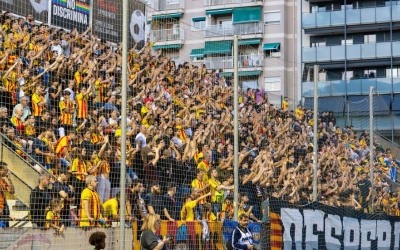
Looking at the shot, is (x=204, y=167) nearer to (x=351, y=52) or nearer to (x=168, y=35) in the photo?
(x=168, y=35)

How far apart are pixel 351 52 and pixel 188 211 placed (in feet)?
121

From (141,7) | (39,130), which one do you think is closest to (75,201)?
(39,130)

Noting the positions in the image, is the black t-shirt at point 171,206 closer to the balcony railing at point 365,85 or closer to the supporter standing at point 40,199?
the supporter standing at point 40,199

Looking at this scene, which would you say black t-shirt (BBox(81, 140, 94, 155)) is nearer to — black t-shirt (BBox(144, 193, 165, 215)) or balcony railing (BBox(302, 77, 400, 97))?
black t-shirt (BBox(144, 193, 165, 215))

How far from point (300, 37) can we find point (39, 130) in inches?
1566

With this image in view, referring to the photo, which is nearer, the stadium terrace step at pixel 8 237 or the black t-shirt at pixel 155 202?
the stadium terrace step at pixel 8 237

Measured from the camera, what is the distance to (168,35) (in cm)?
1371

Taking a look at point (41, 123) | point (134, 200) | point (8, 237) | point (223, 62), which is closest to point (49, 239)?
point (8, 237)

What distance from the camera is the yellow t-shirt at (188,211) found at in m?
12.7

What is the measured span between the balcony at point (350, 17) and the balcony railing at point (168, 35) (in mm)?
34203

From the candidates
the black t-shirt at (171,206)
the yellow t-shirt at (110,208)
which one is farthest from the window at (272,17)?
the yellow t-shirt at (110,208)

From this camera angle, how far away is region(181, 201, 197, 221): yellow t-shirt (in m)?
12.7

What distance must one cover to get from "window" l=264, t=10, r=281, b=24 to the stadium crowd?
3245 cm

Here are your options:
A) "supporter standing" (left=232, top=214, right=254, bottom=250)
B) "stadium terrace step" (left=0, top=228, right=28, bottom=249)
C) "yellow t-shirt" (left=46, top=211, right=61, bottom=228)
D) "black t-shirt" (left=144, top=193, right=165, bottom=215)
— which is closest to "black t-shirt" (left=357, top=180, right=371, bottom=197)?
"supporter standing" (left=232, top=214, right=254, bottom=250)
